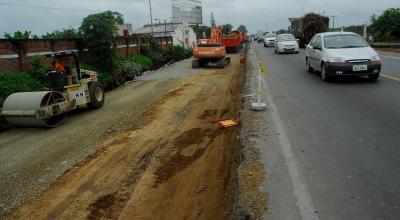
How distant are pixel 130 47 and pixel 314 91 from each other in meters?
17.5

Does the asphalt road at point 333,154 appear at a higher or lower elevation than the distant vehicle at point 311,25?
lower

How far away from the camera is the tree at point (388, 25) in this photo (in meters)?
41.3

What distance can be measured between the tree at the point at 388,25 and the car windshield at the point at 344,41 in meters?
30.7

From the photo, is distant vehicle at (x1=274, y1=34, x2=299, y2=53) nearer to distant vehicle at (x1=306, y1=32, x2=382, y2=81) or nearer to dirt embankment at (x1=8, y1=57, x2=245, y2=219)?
distant vehicle at (x1=306, y1=32, x2=382, y2=81)

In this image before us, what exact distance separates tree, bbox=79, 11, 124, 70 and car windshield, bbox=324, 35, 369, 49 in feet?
34.6

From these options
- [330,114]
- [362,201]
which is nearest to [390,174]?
[362,201]

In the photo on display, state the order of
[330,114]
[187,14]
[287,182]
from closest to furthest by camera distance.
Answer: [287,182] → [330,114] → [187,14]

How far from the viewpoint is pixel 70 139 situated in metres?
9.72

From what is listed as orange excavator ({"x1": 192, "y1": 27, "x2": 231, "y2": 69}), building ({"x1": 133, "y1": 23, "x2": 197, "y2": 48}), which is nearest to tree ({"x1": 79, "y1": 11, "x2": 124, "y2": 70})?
orange excavator ({"x1": 192, "y1": 27, "x2": 231, "y2": 69})

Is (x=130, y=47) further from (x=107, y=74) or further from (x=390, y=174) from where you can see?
(x=390, y=174)

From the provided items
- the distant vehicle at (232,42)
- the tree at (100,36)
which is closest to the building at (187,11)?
the distant vehicle at (232,42)

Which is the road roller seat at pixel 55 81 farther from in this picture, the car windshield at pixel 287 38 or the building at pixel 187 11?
the building at pixel 187 11

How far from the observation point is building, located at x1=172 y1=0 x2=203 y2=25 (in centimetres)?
6569

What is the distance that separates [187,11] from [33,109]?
60.3 meters
